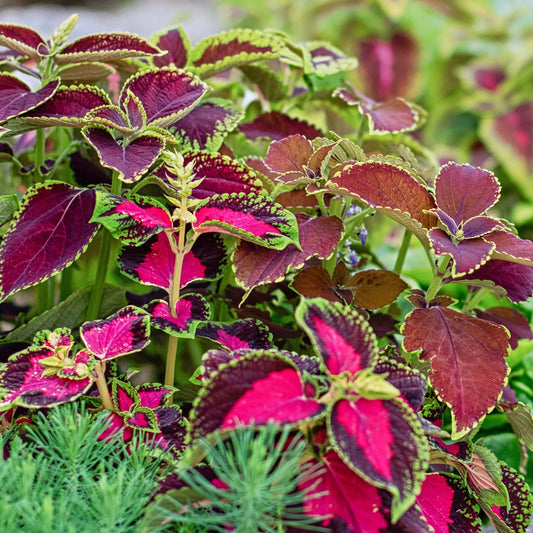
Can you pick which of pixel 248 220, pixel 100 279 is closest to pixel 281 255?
pixel 248 220

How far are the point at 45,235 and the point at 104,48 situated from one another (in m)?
0.24

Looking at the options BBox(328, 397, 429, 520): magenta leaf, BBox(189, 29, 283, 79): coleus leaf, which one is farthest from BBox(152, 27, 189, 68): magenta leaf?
BBox(328, 397, 429, 520): magenta leaf

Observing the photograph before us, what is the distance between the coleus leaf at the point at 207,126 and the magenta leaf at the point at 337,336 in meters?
0.34

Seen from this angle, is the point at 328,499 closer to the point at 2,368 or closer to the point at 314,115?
the point at 2,368

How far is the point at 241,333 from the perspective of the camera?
77 centimetres

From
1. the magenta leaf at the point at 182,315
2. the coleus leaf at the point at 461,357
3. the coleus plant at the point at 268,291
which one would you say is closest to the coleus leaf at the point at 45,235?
the coleus plant at the point at 268,291

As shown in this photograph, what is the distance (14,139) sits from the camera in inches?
43.1

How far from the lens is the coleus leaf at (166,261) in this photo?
2.51ft

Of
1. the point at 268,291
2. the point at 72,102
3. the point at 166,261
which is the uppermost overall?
the point at 72,102

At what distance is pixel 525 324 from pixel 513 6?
268 centimetres

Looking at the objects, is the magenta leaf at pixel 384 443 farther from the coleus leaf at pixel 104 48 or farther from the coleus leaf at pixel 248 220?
the coleus leaf at pixel 104 48

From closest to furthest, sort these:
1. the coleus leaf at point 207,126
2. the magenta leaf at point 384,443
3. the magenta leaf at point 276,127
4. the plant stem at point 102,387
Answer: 1. the magenta leaf at point 384,443
2. the plant stem at point 102,387
3. the coleus leaf at point 207,126
4. the magenta leaf at point 276,127

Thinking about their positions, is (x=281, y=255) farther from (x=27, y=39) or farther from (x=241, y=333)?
(x=27, y=39)

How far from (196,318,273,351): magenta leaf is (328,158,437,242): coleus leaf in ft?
0.56
